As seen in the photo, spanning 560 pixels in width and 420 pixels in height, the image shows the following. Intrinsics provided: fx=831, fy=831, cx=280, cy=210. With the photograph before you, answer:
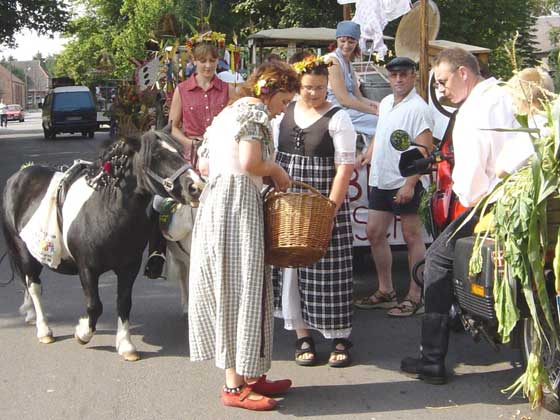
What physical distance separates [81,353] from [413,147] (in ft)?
9.58

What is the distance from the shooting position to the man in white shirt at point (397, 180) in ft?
21.7

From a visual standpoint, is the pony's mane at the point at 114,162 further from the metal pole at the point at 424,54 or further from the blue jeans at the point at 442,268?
the metal pole at the point at 424,54

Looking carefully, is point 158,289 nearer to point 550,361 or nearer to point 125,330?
point 125,330

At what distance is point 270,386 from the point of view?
512 cm

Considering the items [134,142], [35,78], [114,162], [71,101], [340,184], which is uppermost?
[35,78]

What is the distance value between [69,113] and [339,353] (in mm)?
33689

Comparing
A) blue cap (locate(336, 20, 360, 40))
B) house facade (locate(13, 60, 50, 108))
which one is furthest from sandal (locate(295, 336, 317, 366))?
house facade (locate(13, 60, 50, 108))

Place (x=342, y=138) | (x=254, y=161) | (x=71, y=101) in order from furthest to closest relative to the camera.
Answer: (x=71, y=101) < (x=342, y=138) < (x=254, y=161)

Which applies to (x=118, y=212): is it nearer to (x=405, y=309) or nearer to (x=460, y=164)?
(x=460, y=164)

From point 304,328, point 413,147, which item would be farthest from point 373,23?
point 304,328

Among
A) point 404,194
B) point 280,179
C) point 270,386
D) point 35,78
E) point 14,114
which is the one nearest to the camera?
point 280,179

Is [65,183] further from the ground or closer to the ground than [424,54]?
closer to the ground

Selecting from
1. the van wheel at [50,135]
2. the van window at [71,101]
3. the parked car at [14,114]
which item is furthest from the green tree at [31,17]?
the parked car at [14,114]

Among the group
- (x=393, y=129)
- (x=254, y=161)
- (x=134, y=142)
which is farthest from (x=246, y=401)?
(x=393, y=129)
